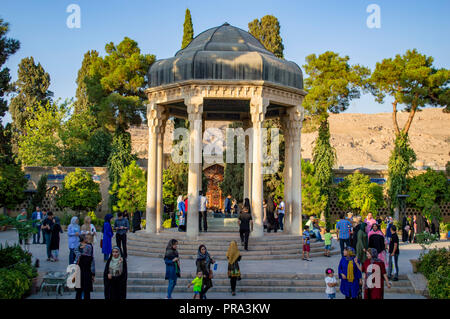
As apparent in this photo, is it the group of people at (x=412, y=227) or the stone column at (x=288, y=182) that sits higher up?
the stone column at (x=288, y=182)

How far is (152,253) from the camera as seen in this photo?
14734 mm

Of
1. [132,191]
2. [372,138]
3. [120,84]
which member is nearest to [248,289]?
[132,191]

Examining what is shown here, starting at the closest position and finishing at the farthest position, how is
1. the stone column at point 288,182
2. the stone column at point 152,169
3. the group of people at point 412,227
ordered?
the stone column at point 152,169, the stone column at point 288,182, the group of people at point 412,227

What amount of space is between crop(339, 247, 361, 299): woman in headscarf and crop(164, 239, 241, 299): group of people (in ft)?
8.38

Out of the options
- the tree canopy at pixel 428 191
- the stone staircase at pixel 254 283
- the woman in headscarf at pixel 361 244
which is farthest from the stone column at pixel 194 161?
the tree canopy at pixel 428 191

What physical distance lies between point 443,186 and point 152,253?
21020 millimetres

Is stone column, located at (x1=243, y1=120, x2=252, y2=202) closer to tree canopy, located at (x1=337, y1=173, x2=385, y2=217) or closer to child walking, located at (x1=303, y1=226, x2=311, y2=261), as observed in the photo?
child walking, located at (x1=303, y1=226, x2=311, y2=261)

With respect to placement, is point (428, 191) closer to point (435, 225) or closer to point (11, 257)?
point (435, 225)

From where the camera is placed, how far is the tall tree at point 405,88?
27.9m

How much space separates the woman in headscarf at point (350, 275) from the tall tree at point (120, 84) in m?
23.5

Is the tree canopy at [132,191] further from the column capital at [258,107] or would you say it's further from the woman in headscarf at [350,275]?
the woman in headscarf at [350,275]

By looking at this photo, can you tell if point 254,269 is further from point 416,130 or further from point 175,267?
point 416,130
